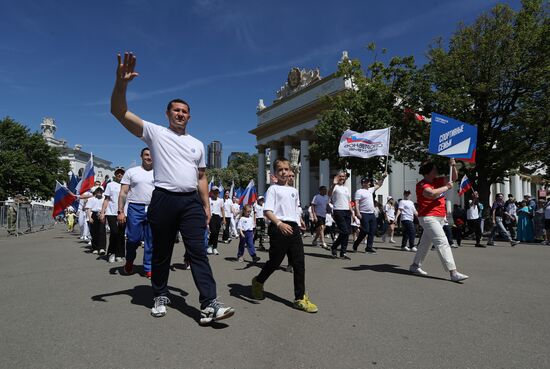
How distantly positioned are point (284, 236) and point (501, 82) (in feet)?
65.1

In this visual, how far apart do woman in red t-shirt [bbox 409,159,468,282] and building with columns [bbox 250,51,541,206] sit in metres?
29.3

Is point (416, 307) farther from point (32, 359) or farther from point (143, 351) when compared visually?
point (32, 359)

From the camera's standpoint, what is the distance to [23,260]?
313 inches

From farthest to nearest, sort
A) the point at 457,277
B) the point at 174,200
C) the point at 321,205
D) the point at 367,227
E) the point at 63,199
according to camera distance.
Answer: the point at 63,199 → the point at 321,205 → the point at 367,227 → the point at 457,277 → the point at 174,200

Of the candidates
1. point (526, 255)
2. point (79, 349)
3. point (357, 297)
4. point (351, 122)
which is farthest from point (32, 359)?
point (351, 122)

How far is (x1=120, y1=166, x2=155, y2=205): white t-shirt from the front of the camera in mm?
5973

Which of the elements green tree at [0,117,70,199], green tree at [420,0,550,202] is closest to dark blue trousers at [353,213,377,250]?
green tree at [420,0,550,202]

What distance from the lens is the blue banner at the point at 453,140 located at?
23.1ft

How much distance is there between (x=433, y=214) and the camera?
609 centimetres

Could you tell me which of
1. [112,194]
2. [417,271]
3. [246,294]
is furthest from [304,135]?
[246,294]

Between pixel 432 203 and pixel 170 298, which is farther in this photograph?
pixel 432 203

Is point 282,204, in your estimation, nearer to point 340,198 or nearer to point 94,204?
point 340,198

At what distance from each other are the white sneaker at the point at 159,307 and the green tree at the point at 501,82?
18140mm

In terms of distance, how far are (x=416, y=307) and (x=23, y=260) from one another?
783 cm
